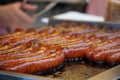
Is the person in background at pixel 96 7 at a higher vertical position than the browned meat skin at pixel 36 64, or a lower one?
higher

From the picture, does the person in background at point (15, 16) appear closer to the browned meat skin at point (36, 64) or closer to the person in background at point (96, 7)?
the browned meat skin at point (36, 64)

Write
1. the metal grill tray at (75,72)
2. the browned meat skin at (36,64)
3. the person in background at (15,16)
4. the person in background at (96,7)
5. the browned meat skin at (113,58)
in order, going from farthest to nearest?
1. the person in background at (96,7)
2. the person in background at (15,16)
3. the browned meat skin at (113,58)
4. the browned meat skin at (36,64)
5. the metal grill tray at (75,72)

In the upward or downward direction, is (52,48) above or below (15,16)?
A: below

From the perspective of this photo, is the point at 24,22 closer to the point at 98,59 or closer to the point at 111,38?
the point at 111,38

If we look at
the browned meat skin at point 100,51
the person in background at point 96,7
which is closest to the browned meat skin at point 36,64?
the browned meat skin at point 100,51

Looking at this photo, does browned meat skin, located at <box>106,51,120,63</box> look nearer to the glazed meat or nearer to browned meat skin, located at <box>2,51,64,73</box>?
the glazed meat

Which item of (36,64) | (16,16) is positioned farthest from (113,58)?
(16,16)

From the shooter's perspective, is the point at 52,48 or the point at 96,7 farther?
the point at 96,7

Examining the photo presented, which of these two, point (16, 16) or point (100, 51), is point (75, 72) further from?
point (16, 16)
